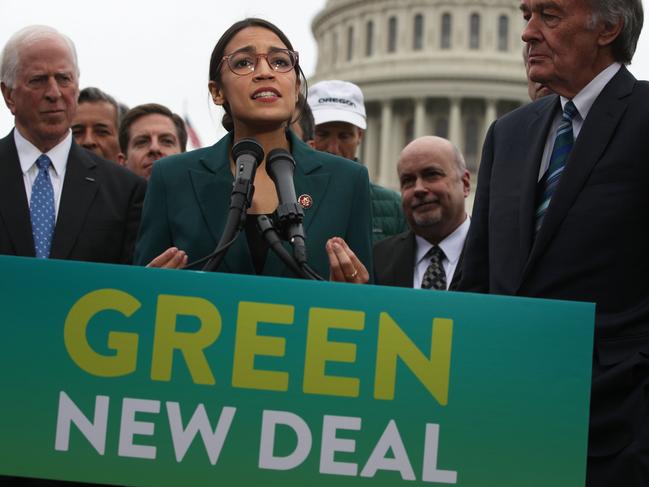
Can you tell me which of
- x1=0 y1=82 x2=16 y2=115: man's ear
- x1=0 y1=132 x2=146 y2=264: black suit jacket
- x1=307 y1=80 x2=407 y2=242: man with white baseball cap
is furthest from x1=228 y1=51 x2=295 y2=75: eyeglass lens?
x1=307 y1=80 x2=407 y2=242: man with white baseball cap

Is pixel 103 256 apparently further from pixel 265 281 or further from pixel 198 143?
pixel 198 143

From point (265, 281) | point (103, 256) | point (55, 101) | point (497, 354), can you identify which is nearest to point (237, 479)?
point (265, 281)

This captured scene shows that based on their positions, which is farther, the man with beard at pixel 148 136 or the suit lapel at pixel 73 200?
the man with beard at pixel 148 136

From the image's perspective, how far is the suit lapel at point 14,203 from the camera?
5312 millimetres

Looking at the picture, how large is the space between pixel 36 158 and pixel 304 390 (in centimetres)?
331

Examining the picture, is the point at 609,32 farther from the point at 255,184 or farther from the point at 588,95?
the point at 255,184

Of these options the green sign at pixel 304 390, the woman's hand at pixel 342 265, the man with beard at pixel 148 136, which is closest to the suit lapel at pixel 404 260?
the man with beard at pixel 148 136

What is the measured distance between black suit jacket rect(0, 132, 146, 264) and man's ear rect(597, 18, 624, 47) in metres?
2.51

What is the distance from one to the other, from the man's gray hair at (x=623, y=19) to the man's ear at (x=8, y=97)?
126 inches

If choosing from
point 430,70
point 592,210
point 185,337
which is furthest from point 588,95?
point 430,70

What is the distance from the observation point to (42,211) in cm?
549

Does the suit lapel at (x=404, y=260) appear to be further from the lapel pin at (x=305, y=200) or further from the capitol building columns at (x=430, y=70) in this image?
the capitol building columns at (x=430, y=70)

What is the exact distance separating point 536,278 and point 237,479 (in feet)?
4.94

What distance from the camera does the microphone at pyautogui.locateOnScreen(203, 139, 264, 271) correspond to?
3291mm
